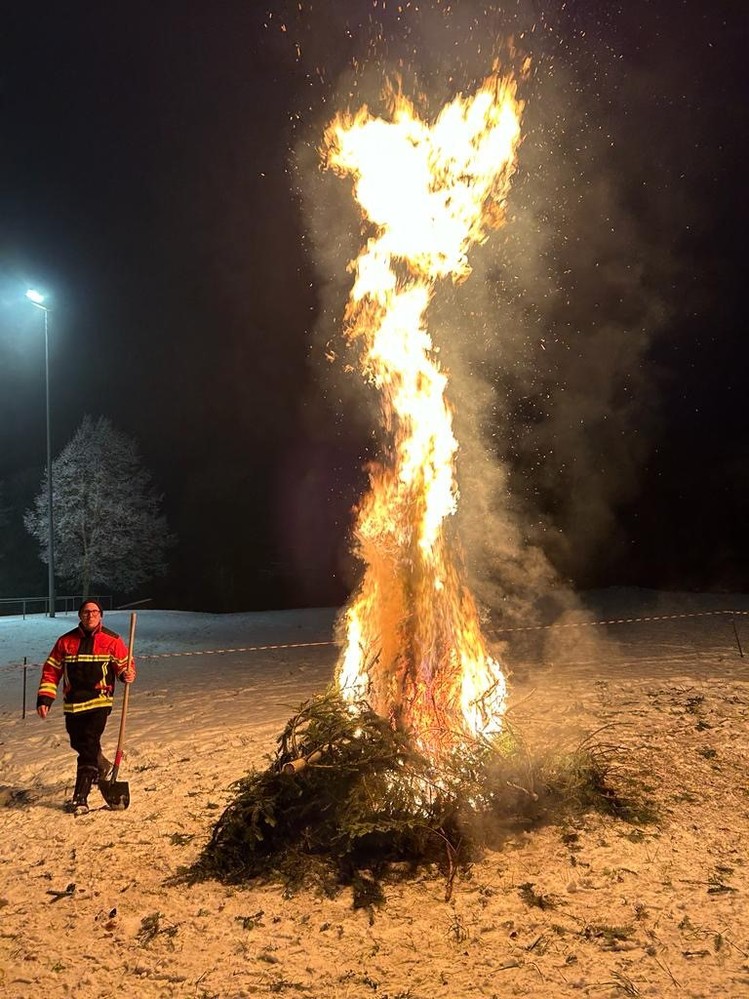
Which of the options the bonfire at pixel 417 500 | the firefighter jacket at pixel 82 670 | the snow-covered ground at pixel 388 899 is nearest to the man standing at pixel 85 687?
the firefighter jacket at pixel 82 670

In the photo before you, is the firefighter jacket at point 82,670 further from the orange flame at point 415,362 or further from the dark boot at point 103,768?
the orange flame at point 415,362

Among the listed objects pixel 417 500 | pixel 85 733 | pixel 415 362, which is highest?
pixel 415 362

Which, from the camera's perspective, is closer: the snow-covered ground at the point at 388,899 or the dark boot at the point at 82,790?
the snow-covered ground at the point at 388,899

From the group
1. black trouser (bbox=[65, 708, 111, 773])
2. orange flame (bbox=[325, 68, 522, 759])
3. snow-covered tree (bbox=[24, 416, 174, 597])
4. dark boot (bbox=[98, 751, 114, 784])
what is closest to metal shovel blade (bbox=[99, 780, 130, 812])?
dark boot (bbox=[98, 751, 114, 784])

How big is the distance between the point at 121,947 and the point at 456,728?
3.05 meters

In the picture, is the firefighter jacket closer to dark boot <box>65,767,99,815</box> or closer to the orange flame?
dark boot <box>65,767,99,815</box>

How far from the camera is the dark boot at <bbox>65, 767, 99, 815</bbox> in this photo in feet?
18.9

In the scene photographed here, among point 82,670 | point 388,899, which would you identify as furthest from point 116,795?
point 388,899

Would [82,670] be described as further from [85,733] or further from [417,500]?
[417,500]

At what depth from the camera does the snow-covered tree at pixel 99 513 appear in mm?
29547

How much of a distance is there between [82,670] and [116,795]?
1.14 metres

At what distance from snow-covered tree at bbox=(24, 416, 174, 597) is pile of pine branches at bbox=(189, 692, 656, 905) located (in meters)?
26.8

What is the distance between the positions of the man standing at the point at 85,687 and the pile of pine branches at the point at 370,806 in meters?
1.67

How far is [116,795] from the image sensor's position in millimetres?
5805
